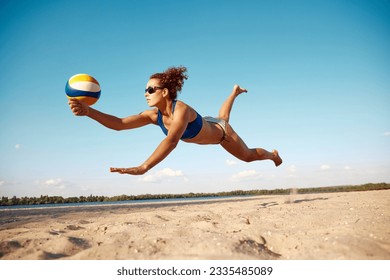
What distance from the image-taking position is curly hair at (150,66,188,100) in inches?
167

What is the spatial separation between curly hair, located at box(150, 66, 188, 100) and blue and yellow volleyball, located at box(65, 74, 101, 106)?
0.97 metres

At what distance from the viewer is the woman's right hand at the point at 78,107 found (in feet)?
12.8

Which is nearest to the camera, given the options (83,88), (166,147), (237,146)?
(166,147)

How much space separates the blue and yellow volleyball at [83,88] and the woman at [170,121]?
0.44 ft

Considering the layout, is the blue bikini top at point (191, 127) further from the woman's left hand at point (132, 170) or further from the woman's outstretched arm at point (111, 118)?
the woman's left hand at point (132, 170)

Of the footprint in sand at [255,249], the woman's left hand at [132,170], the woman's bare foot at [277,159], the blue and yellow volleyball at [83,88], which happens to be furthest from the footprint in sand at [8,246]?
the woman's bare foot at [277,159]

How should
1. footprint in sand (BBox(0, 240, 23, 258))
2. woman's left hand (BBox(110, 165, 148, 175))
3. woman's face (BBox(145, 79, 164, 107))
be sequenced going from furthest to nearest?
woman's face (BBox(145, 79, 164, 107))
woman's left hand (BBox(110, 165, 148, 175))
footprint in sand (BBox(0, 240, 23, 258))

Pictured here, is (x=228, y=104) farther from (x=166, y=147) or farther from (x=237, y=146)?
(x=166, y=147)

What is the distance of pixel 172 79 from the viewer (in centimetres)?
432

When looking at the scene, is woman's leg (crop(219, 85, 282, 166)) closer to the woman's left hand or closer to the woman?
the woman

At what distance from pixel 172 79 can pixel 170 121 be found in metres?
0.72

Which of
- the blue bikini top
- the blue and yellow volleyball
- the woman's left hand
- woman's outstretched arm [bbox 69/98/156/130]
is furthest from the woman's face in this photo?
the woman's left hand

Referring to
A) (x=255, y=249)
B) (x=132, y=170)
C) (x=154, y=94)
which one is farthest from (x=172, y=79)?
(x=255, y=249)
